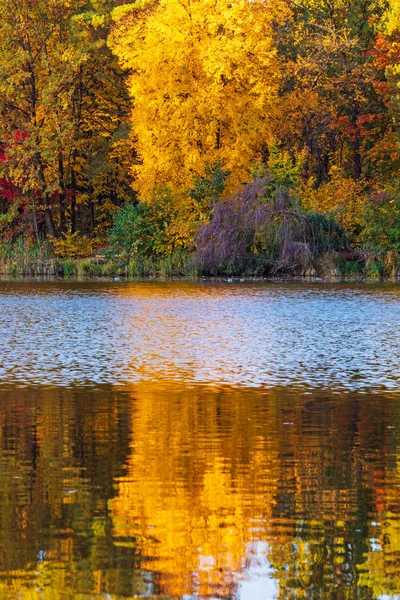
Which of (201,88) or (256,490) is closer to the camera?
(256,490)

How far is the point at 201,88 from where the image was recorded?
179ft

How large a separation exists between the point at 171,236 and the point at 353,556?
→ 47659 millimetres

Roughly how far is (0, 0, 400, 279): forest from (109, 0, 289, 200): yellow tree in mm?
91

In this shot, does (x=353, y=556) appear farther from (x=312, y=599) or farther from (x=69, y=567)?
(x=69, y=567)

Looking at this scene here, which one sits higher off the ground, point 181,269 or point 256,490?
point 181,269

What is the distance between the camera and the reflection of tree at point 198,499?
19.5ft

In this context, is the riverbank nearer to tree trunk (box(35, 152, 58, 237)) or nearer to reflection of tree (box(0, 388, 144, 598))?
tree trunk (box(35, 152, 58, 237))

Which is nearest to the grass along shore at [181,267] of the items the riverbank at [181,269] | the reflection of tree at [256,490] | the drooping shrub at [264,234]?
the riverbank at [181,269]

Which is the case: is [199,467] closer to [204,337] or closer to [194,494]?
[194,494]

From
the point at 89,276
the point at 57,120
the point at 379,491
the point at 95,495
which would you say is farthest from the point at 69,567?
the point at 57,120

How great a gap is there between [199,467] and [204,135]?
46773 millimetres

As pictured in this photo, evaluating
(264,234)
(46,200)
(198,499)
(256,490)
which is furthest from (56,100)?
(198,499)

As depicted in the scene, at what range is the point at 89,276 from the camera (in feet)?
172

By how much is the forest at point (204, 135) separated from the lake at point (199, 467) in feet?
88.7
